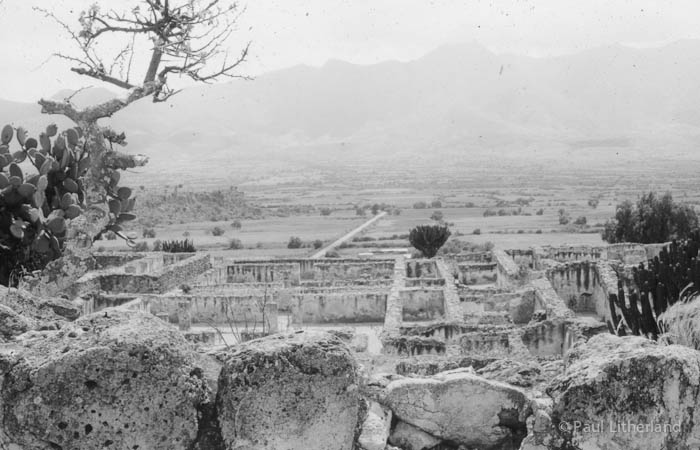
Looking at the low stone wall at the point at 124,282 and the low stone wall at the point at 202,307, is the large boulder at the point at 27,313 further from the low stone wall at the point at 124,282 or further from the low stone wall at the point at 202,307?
the low stone wall at the point at 124,282

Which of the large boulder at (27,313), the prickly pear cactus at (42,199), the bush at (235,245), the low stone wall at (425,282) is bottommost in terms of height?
the bush at (235,245)

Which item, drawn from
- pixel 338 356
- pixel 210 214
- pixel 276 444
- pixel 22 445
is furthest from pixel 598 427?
pixel 210 214

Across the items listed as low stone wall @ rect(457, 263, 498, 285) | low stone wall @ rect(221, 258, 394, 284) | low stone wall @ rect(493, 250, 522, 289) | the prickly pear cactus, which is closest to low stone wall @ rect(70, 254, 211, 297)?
low stone wall @ rect(221, 258, 394, 284)

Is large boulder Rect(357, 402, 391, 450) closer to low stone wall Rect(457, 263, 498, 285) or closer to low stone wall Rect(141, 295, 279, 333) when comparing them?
low stone wall Rect(141, 295, 279, 333)

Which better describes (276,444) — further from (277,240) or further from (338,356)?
(277,240)

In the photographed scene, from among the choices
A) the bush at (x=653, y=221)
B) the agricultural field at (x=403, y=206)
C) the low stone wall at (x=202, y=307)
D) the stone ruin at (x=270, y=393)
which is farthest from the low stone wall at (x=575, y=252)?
the stone ruin at (x=270, y=393)

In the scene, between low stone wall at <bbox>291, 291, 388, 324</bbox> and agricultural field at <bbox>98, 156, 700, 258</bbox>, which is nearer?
low stone wall at <bbox>291, 291, 388, 324</bbox>

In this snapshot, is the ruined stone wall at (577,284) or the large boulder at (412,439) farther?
the ruined stone wall at (577,284)
